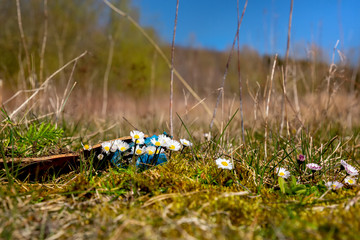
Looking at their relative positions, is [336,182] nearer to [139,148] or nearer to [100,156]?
[139,148]

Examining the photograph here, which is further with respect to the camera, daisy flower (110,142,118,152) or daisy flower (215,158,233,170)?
daisy flower (110,142,118,152)

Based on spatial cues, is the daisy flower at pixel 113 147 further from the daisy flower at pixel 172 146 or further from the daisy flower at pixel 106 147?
the daisy flower at pixel 172 146

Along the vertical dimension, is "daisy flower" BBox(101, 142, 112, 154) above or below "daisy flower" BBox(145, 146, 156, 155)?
above

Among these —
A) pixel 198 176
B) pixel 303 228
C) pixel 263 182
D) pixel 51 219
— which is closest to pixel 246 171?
→ pixel 263 182

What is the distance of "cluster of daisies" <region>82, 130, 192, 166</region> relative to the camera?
1379 mm

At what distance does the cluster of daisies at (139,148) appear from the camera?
4.52 feet

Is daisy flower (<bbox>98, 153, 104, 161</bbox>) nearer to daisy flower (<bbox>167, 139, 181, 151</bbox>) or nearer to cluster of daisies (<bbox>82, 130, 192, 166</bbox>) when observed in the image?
cluster of daisies (<bbox>82, 130, 192, 166</bbox>)

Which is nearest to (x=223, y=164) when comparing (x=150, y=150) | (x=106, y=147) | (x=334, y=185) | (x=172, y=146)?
(x=172, y=146)

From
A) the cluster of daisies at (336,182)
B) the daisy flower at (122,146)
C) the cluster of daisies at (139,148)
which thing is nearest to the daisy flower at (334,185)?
the cluster of daisies at (336,182)

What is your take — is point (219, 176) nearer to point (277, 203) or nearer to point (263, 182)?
point (263, 182)

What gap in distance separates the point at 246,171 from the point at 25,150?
119cm

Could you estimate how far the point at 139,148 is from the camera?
1457 millimetres

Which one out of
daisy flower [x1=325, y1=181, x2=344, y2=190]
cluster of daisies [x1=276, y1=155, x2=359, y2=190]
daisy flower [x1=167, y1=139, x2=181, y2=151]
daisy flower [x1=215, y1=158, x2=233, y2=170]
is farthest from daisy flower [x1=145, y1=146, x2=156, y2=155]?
daisy flower [x1=325, y1=181, x2=344, y2=190]

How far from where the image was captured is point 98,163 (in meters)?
1.46
